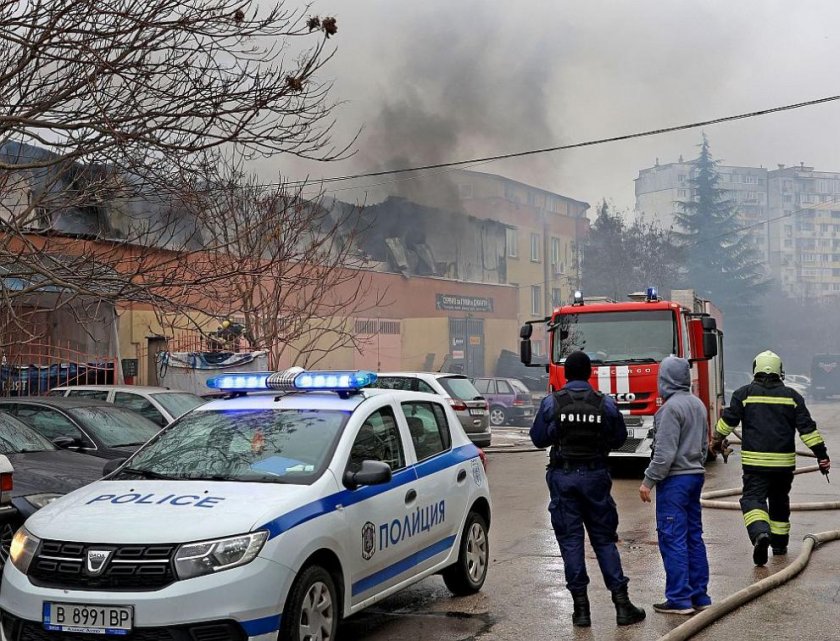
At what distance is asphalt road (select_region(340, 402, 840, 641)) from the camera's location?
6.11m

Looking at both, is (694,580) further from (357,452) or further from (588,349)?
(588,349)

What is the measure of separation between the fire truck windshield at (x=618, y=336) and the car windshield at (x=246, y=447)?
8993 mm

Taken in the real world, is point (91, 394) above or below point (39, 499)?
above

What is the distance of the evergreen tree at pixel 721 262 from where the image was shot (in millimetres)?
71375

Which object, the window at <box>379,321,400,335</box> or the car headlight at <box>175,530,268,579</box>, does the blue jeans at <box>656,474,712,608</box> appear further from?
the window at <box>379,321,400,335</box>

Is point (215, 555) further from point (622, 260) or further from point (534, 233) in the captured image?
point (622, 260)

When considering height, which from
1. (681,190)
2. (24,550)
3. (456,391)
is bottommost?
(24,550)

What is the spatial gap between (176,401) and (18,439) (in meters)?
4.79

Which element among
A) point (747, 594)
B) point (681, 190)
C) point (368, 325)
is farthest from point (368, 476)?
point (681, 190)

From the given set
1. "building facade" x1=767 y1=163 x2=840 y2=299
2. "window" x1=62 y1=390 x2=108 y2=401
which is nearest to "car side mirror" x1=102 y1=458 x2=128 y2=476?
"window" x1=62 y1=390 x2=108 y2=401

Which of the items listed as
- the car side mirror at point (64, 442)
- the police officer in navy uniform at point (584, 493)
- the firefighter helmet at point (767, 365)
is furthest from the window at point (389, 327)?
the police officer in navy uniform at point (584, 493)

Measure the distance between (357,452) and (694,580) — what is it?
2.37 m

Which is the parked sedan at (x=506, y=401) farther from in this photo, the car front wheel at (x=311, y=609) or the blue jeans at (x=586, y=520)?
the car front wheel at (x=311, y=609)

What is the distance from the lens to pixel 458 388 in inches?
712
